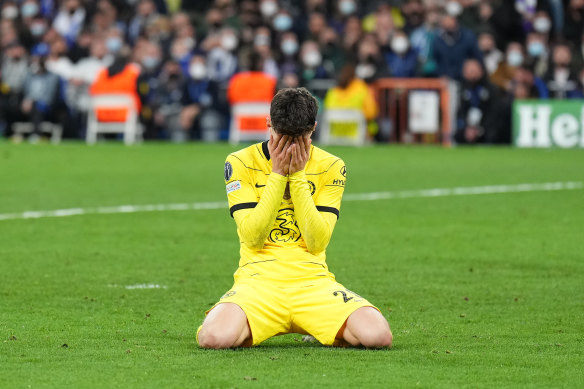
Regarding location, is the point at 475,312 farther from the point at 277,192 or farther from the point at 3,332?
the point at 3,332

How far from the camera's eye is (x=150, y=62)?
97.4ft

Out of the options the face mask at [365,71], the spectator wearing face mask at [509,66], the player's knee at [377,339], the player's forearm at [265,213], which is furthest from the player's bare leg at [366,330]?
the face mask at [365,71]

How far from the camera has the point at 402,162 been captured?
23.2 metres

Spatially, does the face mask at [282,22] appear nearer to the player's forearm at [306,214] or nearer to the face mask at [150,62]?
the face mask at [150,62]

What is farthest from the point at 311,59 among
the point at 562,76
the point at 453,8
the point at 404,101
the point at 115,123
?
the point at 562,76

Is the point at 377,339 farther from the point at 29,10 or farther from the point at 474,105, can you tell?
the point at 29,10

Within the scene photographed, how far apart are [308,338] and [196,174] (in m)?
13.0

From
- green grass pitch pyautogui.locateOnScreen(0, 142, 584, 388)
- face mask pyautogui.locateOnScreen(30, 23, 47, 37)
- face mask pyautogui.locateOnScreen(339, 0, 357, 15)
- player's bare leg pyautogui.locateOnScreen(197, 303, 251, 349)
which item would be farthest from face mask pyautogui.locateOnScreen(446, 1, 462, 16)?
player's bare leg pyautogui.locateOnScreen(197, 303, 251, 349)

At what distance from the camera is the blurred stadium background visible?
725cm

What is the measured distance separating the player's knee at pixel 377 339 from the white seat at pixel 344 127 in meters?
20.4

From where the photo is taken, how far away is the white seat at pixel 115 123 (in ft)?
93.9

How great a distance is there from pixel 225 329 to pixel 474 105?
21.0 meters

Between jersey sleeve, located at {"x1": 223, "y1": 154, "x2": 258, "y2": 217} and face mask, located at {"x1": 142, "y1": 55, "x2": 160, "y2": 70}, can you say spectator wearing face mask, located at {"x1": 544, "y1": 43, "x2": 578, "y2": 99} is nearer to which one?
face mask, located at {"x1": 142, "y1": 55, "x2": 160, "y2": 70}

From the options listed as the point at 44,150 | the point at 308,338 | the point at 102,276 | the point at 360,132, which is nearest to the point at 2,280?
the point at 102,276
